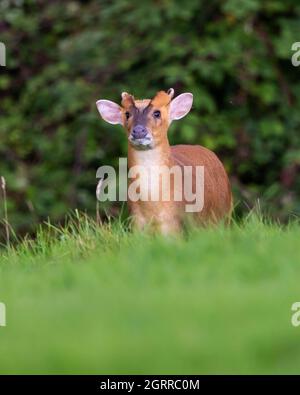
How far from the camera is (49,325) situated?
569 centimetres

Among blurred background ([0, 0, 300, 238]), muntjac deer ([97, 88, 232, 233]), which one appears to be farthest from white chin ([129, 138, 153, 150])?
blurred background ([0, 0, 300, 238])

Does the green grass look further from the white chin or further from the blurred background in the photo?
the blurred background

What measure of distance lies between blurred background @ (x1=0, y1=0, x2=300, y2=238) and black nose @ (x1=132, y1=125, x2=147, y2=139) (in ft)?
15.4

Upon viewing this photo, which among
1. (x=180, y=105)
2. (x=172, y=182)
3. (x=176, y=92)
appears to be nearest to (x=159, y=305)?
(x=172, y=182)

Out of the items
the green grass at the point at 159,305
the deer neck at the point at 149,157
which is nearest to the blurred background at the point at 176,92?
the deer neck at the point at 149,157

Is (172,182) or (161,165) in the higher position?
(161,165)

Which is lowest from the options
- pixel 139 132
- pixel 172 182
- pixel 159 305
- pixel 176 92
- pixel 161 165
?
pixel 159 305

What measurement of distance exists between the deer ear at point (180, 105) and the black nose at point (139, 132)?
0.47m

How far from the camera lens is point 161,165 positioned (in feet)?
28.2

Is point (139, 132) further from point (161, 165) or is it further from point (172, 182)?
point (172, 182)

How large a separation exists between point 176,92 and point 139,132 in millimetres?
5185

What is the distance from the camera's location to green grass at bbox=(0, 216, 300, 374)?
5184 mm

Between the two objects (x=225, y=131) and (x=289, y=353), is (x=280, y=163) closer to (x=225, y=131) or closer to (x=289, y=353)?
(x=225, y=131)

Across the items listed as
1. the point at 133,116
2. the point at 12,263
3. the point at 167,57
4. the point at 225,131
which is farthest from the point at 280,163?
the point at 12,263
